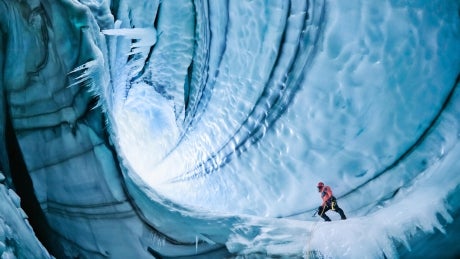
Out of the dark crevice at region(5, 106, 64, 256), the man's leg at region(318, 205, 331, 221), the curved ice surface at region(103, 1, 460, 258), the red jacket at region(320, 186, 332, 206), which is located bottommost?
the dark crevice at region(5, 106, 64, 256)

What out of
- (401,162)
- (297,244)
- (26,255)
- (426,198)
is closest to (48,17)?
(26,255)

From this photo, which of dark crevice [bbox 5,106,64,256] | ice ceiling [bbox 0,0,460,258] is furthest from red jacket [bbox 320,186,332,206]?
dark crevice [bbox 5,106,64,256]

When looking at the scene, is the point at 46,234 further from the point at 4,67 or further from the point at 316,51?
the point at 316,51

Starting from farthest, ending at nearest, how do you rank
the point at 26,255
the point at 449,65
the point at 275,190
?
the point at 275,190 < the point at 449,65 < the point at 26,255

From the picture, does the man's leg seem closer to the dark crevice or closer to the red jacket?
the red jacket

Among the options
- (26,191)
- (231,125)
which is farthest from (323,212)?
(26,191)

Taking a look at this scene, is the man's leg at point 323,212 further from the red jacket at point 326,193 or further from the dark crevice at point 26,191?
the dark crevice at point 26,191

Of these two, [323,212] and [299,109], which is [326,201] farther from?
[299,109]
